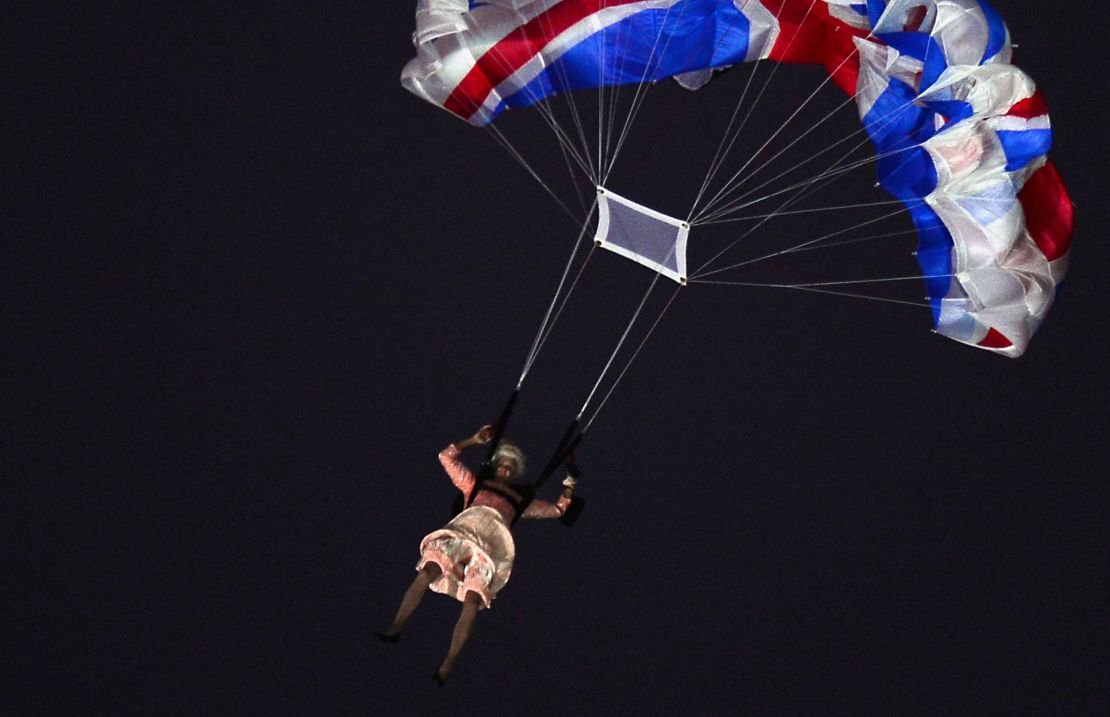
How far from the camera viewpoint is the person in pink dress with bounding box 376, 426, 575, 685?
5.82m

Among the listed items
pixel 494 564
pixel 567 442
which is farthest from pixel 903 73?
pixel 494 564

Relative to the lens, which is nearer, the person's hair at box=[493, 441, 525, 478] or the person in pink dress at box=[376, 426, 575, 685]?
the person in pink dress at box=[376, 426, 575, 685]

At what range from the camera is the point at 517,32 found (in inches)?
261

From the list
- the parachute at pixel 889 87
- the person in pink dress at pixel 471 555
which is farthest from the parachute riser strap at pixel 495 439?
the parachute at pixel 889 87

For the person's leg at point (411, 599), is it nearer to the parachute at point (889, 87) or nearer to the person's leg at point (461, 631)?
the person's leg at point (461, 631)

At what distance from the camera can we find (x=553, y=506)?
617 centimetres

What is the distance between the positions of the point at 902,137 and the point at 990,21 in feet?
2.25

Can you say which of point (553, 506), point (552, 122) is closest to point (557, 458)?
point (553, 506)

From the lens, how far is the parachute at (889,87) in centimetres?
581

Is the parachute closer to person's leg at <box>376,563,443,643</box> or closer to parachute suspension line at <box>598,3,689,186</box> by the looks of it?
parachute suspension line at <box>598,3,689,186</box>

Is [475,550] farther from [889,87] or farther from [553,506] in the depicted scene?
[889,87]

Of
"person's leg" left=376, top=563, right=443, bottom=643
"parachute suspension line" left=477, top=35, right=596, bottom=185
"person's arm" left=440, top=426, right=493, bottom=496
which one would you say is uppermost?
"parachute suspension line" left=477, top=35, right=596, bottom=185

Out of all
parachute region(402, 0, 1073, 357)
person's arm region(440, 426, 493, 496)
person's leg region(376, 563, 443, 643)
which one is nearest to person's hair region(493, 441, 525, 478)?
person's arm region(440, 426, 493, 496)

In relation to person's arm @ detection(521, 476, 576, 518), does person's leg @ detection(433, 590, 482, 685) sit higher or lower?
lower
